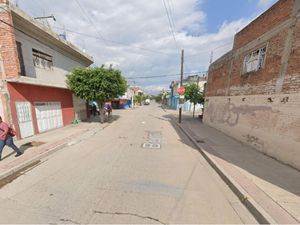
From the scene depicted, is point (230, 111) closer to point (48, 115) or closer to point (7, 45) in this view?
point (48, 115)

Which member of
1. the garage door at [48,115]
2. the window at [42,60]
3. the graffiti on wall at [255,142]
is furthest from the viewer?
the garage door at [48,115]

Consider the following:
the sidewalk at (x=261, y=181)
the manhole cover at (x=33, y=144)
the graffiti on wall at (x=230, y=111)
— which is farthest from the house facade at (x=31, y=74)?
the graffiti on wall at (x=230, y=111)

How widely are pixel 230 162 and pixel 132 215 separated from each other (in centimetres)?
407

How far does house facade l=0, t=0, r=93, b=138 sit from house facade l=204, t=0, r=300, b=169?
1142 cm

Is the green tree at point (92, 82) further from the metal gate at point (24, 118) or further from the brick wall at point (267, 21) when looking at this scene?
the brick wall at point (267, 21)

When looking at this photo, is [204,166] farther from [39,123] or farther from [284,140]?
[39,123]

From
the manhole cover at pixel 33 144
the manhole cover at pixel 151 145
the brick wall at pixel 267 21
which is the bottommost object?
the manhole cover at pixel 151 145

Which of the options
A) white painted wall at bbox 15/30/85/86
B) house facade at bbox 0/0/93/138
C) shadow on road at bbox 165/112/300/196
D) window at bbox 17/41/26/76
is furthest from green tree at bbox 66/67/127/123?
shadow on road at bbox 165/112/300/196

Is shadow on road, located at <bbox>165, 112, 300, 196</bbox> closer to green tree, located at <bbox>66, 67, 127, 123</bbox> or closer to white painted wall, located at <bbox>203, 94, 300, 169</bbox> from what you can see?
white painted wall, located at <bbox>203, 94, 300, 169</bbox>

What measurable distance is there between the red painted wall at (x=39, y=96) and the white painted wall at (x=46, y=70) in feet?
2.23

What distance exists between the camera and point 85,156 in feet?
20.2

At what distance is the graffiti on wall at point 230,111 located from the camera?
23.2ft

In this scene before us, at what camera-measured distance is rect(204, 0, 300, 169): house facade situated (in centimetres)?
521

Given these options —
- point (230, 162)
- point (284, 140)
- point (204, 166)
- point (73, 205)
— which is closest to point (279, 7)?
point (284, 140)
